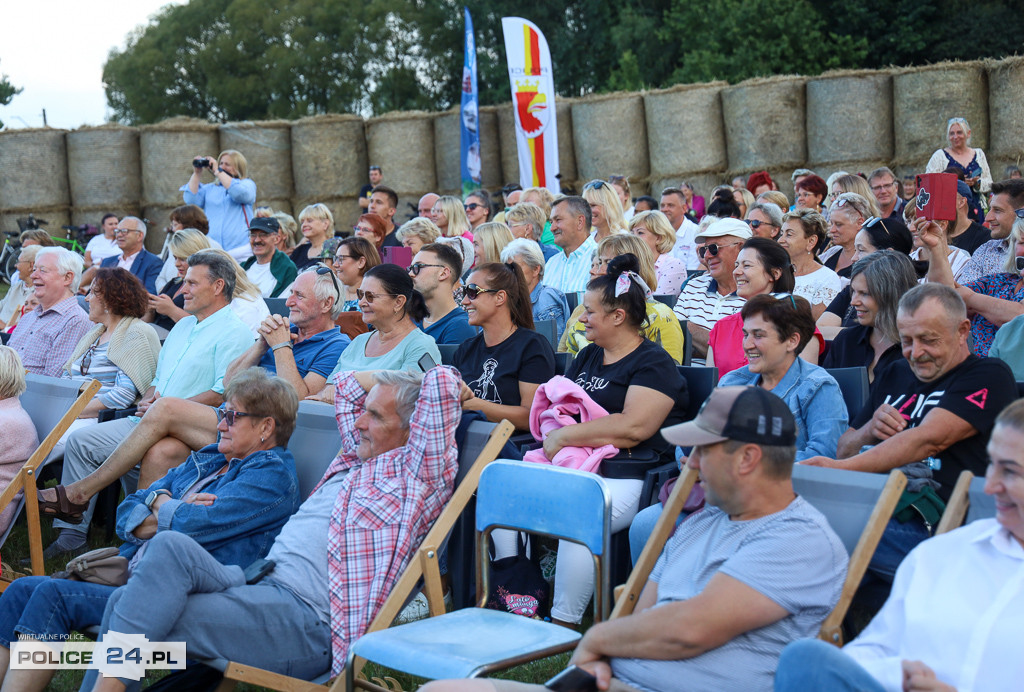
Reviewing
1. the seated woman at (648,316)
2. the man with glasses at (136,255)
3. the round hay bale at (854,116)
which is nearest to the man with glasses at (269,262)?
the man with glasses at (136,255)

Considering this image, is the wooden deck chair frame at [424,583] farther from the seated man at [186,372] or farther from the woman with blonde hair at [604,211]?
the woman with blonde hair at [604,211]

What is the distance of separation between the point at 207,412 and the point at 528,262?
2.30m

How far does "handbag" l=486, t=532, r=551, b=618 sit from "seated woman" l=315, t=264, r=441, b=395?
1352 millimetres

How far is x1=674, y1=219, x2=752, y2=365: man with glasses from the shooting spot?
234 inches

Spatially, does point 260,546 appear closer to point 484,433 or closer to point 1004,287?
point 484,433

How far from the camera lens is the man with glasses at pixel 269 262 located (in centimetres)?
859

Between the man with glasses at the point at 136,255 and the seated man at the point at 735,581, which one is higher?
the man with glasses at the point at 136,255

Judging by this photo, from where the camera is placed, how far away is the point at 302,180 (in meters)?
15.0

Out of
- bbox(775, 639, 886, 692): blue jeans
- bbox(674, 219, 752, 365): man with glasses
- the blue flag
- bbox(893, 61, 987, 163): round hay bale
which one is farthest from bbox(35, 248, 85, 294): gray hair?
bbox(893, 61, 987, 163): round hay bale

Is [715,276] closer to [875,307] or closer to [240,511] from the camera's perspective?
[875,307]

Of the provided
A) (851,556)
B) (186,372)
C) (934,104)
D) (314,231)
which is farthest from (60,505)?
(934,104)

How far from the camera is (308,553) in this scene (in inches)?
143

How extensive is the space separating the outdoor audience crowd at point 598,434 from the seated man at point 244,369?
0.04 ft

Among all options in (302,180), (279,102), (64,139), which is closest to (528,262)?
(302,180)
